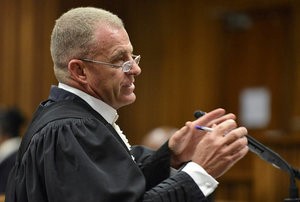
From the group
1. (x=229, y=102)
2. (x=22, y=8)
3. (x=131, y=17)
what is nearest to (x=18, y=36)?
(x=22, y=8)

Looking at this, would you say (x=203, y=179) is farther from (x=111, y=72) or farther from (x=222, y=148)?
(x=111, y=72)

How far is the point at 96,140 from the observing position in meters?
2.06

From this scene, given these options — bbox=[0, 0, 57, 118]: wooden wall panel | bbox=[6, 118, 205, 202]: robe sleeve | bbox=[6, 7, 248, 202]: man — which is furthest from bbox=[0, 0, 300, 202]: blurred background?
bbox=[6, 118, 205, 202]: robe sleeve

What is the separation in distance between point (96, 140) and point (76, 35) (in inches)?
15.0

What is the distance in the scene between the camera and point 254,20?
7266 millimetres

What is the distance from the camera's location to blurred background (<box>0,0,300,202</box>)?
23.0ft

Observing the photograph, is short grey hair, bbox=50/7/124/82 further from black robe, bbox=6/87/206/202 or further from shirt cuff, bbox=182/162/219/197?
shirt cuff, bbox=182/162/219/197

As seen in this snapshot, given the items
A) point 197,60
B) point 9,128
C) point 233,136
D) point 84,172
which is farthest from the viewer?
point 197,60

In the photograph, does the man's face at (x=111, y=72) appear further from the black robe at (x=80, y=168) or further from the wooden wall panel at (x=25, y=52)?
the wooden wall panel at (x=25, y=52)

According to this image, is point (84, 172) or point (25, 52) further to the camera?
point (25, 52)

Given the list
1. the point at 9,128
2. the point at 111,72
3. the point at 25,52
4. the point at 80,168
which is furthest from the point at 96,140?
the point at 25,52

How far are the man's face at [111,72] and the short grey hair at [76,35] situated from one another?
0.09 feet

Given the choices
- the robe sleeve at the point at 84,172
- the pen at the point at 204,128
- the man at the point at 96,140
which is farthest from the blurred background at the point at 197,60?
the robe sleeve at the point at 84,172

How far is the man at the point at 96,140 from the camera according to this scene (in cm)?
200
